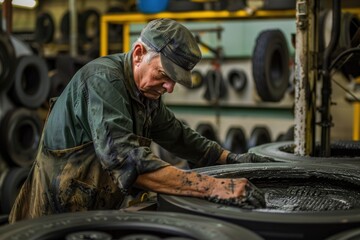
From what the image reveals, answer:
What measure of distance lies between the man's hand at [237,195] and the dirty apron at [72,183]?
491mm

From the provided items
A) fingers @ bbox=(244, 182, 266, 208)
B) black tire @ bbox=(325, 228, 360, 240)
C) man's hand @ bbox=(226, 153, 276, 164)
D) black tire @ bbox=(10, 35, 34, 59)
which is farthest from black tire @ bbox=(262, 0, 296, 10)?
black tire @ bbox=(325, 228, 360, 240)

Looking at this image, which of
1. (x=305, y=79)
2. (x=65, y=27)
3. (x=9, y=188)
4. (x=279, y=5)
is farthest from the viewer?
(x=65, y=27)

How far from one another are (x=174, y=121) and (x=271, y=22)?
4061 millimetres

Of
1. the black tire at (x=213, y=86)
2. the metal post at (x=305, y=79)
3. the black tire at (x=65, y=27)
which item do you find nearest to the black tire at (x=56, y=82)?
the black tire at (x=213, y=86)

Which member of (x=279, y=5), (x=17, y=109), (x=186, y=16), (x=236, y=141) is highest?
(x=279, y=5)

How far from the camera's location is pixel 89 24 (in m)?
8.67

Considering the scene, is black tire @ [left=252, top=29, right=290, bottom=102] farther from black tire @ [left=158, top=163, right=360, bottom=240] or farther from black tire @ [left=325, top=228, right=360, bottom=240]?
black tire @ [left=325, top=228, right=360, bottom=240]

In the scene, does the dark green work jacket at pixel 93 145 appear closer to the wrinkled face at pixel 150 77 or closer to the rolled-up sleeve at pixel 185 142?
the wrinkled face at pixel 150 77

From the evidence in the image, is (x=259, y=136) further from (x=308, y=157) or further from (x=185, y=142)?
(x=185, y=142)

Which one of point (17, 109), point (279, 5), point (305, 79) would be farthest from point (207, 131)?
point (305, 79)

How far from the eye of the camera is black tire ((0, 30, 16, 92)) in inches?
183

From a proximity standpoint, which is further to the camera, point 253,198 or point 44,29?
point 44,29

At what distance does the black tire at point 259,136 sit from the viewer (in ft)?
18.9

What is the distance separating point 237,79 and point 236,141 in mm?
973
